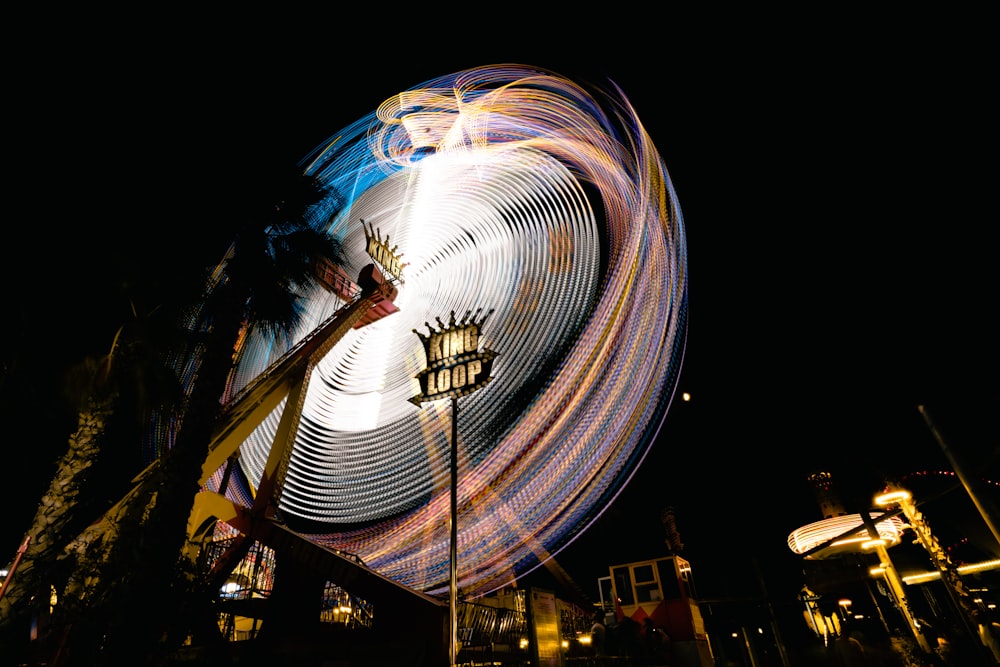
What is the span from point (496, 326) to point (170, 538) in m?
11.3

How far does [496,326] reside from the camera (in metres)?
16.9

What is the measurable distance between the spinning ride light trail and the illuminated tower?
11.1 metres

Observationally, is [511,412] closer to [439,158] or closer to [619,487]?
[619,487]

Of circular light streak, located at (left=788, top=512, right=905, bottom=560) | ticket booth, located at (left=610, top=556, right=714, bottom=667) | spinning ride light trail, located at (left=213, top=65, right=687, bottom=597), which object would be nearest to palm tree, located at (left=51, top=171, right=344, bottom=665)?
spinning ride light trail, located at (left=213, top=65, right=687, bottom=597)

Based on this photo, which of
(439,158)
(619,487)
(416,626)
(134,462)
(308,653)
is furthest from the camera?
(134,462)

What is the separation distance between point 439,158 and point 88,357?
1342 cm

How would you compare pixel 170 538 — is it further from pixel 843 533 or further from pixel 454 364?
pixel 843 533

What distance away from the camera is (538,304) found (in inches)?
637

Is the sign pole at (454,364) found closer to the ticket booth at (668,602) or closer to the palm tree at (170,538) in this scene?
the palm tree at (170,538)

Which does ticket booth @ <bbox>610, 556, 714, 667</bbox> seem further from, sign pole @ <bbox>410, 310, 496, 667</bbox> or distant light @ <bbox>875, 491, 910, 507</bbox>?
sign pole @ <bbox>410, 310, 496, 667</bbox>

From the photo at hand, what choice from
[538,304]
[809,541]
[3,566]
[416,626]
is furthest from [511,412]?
[3,566]

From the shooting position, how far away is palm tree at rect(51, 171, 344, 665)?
263 inches

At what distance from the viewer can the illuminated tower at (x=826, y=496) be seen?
64.0 ft

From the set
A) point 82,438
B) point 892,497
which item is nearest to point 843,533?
point 892,497
